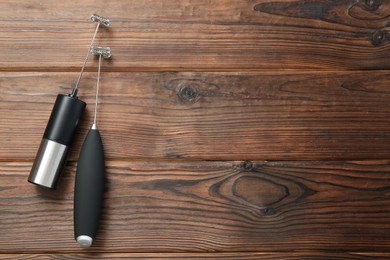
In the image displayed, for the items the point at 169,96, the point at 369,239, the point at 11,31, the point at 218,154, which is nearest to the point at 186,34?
the point at 169,96

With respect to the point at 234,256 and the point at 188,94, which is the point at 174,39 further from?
the point at 234,256

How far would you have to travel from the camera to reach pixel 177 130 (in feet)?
3.75

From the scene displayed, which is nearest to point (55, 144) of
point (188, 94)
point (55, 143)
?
point (55, 143)

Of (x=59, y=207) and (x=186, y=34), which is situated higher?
(x=186, y=34)

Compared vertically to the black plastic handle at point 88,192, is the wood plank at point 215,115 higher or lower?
higher

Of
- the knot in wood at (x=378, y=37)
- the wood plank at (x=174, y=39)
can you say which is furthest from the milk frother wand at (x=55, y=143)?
the knot in wood at (x=378, y=37)

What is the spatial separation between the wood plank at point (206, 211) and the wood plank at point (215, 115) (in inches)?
1.5

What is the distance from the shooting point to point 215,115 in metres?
1.14

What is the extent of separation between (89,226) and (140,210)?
109 millimetres

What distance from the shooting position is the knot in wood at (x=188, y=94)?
1146 millimetres

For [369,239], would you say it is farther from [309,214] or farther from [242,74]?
[242,74]

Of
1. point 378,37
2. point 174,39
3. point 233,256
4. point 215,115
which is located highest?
point 378,37

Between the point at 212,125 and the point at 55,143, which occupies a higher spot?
the point at 212,125

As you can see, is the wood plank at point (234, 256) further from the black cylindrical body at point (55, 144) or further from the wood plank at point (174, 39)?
the wood plank at point (174, 39)
